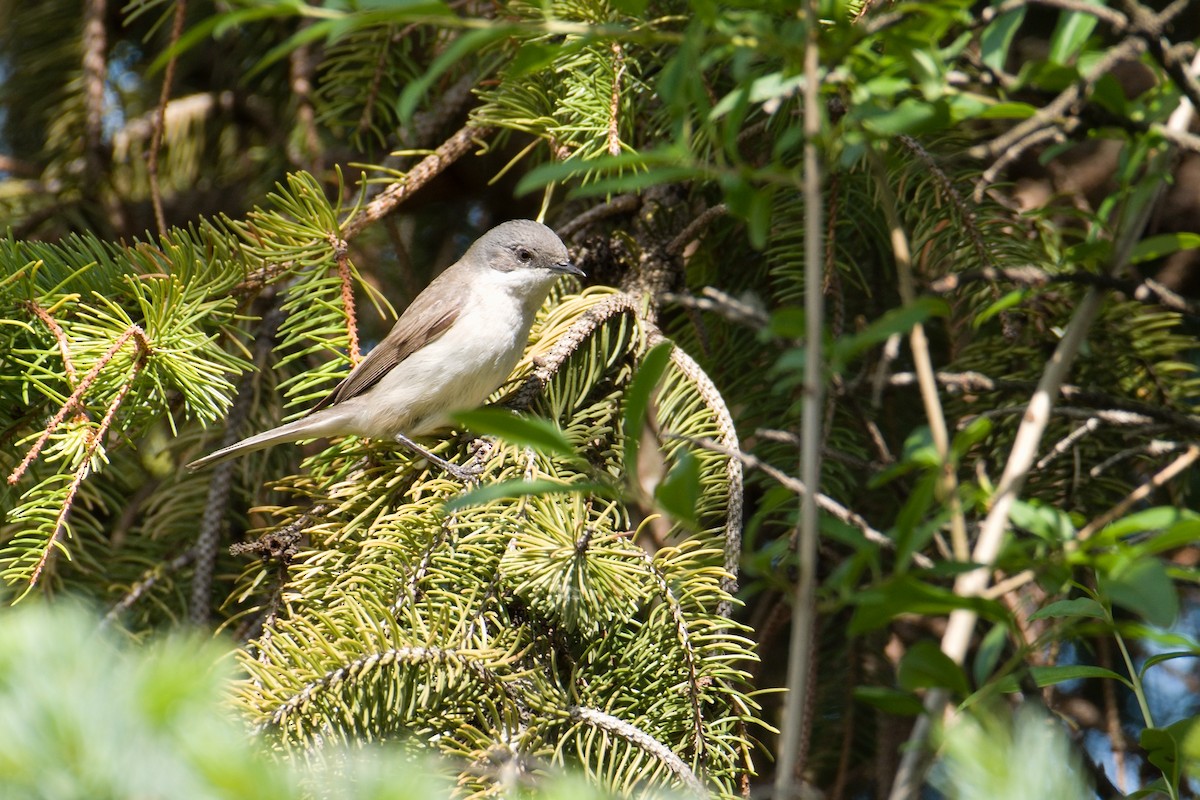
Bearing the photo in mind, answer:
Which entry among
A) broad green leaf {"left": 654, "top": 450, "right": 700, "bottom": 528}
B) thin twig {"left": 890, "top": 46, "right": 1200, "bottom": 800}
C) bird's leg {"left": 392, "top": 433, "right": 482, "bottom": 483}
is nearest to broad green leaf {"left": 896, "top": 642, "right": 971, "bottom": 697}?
thin twig {"left": 890, "top": 46, "right": 1200, "bottom": 800}

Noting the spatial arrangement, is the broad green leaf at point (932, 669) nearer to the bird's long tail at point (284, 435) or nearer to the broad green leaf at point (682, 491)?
the broad green leaf at point (682, 491)

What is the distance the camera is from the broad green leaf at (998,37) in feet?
4.53

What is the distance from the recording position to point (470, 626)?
82.8 inches

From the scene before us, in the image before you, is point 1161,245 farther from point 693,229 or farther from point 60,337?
point 60,337

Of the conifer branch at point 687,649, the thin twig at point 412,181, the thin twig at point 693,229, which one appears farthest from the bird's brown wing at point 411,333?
the conifer branch at point 687,649

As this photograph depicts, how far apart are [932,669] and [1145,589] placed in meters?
0.23

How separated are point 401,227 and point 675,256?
2.12 m

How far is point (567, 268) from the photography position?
3.33 metres

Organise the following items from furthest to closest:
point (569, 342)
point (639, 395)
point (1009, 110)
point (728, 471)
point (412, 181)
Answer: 1. point (412, 181)
2. point (569, 342)
3. point (728, 471)
4. point (1009, 110)
5. point (639, 395)

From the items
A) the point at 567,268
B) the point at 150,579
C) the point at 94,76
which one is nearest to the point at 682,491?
the point at 567,268

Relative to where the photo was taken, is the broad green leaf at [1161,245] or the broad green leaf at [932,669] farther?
the broad green leaf at [1161,245]

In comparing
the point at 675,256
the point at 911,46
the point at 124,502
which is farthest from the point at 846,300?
the point at 124,502

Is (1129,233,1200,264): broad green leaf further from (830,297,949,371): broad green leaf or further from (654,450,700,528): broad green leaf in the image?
(654,450,700,528): broad green leaf

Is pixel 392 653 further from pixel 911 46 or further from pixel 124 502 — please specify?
pixel 124 502
